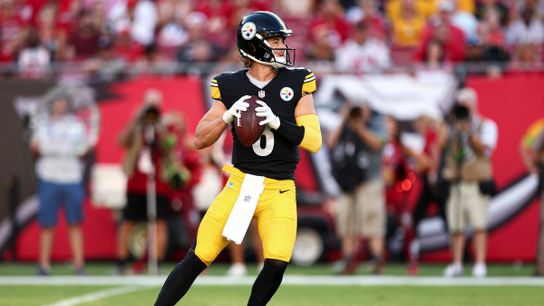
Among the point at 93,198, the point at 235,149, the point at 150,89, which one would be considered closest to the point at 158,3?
the point at 150,89

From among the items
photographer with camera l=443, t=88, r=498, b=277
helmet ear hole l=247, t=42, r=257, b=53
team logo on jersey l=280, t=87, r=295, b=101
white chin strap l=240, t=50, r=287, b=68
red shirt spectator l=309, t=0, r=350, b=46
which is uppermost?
red shirt spectator l=309, t=0, r=350, b=46

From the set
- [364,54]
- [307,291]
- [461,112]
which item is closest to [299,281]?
[307,291]

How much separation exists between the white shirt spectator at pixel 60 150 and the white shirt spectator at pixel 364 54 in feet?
11.7

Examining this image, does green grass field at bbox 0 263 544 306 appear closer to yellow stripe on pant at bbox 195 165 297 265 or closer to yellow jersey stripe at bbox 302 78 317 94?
yellow stripe on pant at bbox 195 165 297 265

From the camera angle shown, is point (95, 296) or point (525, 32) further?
point (525, 32)

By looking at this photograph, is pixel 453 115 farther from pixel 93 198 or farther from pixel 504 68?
pixel 93 198

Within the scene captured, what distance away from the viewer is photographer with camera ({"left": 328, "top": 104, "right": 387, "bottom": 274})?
12.8 metres

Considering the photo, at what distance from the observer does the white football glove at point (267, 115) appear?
259 inches

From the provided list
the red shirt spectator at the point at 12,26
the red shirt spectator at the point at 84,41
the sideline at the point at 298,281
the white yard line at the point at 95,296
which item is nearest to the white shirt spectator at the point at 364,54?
the red shirt spectator at the point at 84,41

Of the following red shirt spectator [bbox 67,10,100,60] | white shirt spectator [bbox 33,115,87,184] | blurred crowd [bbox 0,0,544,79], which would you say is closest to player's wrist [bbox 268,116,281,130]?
white shirt spectator [bbox 33,115,87,184]

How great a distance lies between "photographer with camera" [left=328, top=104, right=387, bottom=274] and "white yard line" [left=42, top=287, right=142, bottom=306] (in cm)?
280

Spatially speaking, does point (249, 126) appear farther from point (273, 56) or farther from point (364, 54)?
point (364, 54)

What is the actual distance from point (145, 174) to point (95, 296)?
2.93 metres

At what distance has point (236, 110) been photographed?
6648 millimetres
